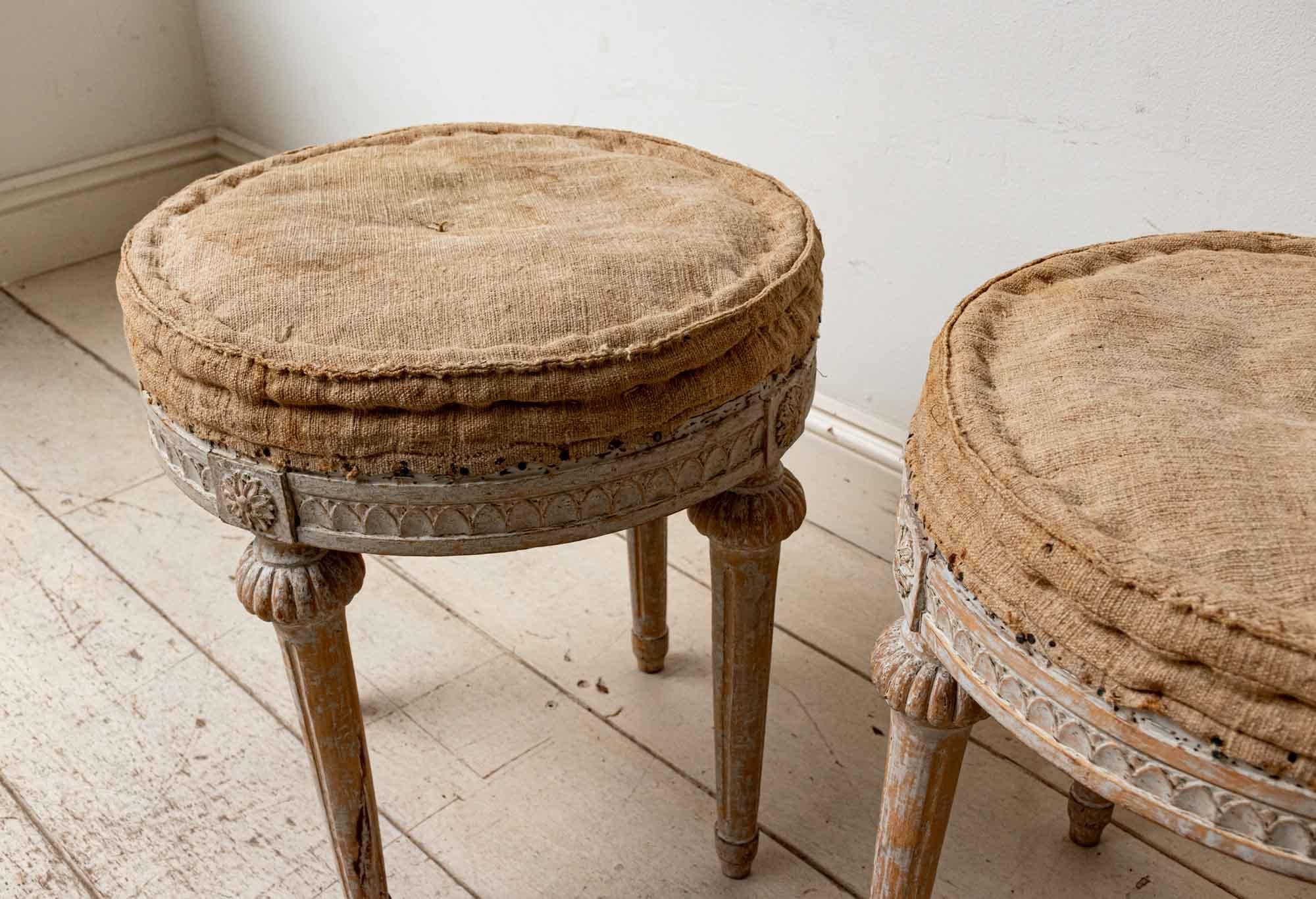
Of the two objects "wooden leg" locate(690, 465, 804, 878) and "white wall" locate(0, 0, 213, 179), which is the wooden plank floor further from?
"white wall" locate(0, 0, 213, 179)

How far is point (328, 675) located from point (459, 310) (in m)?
0.26

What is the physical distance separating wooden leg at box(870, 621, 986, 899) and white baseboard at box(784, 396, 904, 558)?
68 centimetres

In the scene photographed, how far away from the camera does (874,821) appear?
1.05 m

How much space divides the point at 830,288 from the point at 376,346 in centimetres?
75

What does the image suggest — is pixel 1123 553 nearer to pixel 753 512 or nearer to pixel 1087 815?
pixel 753 512

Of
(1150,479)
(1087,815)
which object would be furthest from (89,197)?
(1150,479)

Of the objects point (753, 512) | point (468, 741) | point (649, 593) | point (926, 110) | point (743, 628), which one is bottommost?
point (468, 741)

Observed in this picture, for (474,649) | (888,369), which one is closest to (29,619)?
(474,649)

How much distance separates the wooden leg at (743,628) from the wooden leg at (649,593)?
0.72 ft

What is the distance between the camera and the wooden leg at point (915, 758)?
24.2 inches

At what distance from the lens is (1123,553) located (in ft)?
1.60

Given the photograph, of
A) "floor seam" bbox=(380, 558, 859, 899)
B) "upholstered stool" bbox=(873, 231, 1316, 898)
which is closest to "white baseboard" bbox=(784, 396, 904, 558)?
"floor seam" bbox=(380, 558, 859, 899)

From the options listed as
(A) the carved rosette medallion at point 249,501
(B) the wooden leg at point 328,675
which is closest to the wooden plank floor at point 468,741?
(B) the wooden leg at point 328,675

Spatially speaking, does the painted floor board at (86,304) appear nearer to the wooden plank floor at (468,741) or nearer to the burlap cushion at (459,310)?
the wooden plank floor at (468,741)
